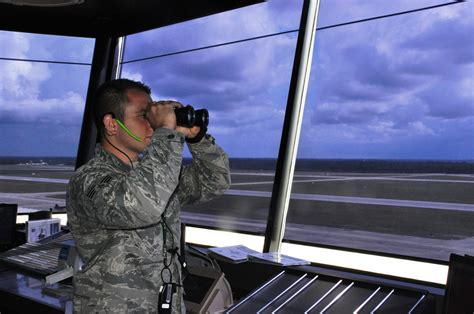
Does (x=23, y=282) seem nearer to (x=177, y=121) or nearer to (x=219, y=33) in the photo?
(x=177, y=121)

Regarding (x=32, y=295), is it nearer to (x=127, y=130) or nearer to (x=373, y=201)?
(x=127, y=130)

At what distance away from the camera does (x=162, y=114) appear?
3.39 ft

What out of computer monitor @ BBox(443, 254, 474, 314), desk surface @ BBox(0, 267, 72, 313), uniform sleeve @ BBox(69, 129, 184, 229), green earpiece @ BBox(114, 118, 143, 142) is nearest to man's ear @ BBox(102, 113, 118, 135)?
green earpiece @ BBox(114, 118, 143, 142)

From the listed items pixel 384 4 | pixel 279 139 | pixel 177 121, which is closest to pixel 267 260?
pixel 279 139

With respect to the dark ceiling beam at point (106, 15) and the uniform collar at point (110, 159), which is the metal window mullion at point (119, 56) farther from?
the uniform collar at point (110, 159)

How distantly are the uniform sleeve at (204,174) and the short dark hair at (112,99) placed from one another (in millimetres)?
221

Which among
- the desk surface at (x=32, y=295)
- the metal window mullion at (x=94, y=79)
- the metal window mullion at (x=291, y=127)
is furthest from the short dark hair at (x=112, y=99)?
the metal window mullion at (x=94, y=79)

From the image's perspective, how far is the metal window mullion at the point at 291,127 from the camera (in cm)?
236

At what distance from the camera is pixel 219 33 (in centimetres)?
326

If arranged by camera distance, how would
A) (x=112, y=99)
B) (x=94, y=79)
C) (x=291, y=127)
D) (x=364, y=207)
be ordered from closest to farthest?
1. (x=112, y=99)
2. (x=291, y=127)
3. (x=94, y=79)
4. (x=364, y=207)

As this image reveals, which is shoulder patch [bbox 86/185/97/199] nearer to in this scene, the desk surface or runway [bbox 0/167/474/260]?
the desk surface

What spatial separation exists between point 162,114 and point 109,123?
0.55ft

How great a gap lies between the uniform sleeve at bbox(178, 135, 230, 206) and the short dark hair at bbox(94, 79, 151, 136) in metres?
0.22

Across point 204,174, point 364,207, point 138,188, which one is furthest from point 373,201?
point 138,188
